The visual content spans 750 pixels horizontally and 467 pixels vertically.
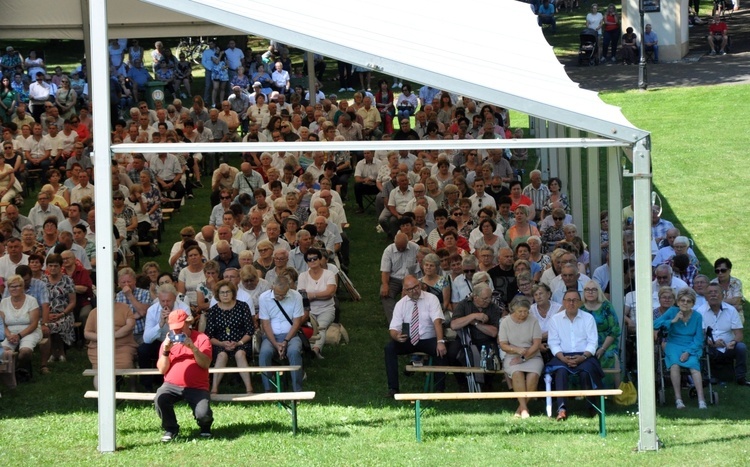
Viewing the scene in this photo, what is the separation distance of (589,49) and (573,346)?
822 inches

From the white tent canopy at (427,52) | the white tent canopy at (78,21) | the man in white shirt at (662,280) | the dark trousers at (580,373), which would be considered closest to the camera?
the white tent canopy at (427,52)

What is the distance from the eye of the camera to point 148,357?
1156cm

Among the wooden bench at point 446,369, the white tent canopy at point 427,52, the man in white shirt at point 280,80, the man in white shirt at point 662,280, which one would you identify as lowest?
the wooden bench at point 446,369

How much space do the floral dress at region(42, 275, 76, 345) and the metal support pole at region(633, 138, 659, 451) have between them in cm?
608

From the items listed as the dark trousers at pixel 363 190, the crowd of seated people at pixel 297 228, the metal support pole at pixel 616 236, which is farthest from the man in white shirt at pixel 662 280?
the dark trousers at pixel 363 190

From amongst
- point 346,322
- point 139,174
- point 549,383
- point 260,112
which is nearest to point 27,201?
point 139,174

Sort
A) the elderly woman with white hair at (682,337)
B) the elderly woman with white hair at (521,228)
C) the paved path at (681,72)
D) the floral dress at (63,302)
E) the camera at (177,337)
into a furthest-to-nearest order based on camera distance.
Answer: the paved path at (681,72) < the elderly woman with white hair at (521,228) < the floral dress at (63,302) < the elderly woman with white hair at (682,337) < the camera at (177,337)

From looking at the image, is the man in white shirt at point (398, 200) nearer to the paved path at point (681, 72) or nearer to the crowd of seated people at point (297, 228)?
the crowd of seated people at point (297, 228)

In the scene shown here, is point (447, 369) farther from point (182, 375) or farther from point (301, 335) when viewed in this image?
point (182, 375)

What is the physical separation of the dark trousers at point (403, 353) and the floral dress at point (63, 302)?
3.48 metres

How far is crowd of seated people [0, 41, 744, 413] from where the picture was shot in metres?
12.0

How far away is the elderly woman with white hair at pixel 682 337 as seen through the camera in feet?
36.6

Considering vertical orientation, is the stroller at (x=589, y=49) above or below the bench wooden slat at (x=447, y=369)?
above

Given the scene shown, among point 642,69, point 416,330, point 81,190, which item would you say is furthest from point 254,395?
point 642,69
